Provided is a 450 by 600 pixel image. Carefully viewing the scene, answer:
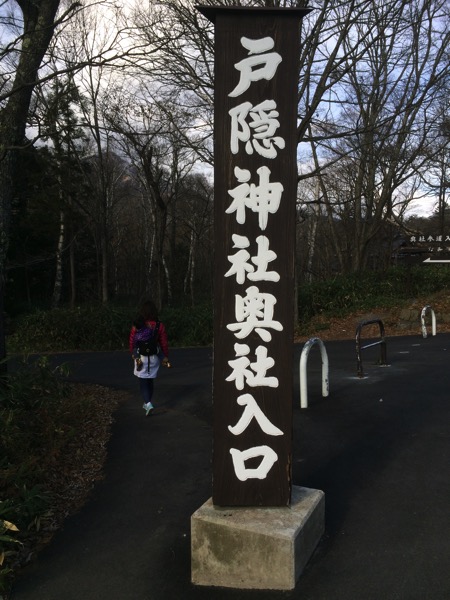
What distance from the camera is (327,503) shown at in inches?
164

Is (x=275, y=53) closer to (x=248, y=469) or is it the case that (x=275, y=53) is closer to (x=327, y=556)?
(x=248, y=469)

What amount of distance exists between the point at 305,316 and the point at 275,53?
16328 millimetres

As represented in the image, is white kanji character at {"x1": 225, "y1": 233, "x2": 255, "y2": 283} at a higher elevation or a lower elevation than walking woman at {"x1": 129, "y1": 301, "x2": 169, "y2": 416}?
higher

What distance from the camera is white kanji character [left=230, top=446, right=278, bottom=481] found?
3299 mm

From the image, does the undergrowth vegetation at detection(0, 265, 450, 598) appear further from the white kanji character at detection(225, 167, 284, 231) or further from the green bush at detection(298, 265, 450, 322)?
the white kanji character at detection(225, 167, 284, 231)

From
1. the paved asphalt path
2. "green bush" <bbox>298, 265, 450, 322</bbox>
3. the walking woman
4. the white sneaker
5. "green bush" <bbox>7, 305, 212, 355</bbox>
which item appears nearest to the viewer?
the paved asphalt path

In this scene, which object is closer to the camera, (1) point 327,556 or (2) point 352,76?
(1) point 327,556

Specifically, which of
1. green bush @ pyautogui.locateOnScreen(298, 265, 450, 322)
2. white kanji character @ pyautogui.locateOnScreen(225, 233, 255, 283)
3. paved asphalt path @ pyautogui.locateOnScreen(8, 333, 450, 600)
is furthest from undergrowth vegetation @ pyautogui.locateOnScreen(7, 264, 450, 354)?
white kanji character @ pyautogui.locateOnScreen(225, 233, 255, 283)

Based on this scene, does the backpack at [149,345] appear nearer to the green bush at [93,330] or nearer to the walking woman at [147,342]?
the walking woman at [147,342]

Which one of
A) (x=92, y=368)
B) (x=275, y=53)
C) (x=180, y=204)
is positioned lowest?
(x=92, y=368)

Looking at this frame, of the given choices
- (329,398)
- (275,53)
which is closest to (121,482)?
(329,398)

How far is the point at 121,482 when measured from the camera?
495 centimetres

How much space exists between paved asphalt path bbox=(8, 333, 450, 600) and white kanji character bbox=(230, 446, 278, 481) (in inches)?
26.3

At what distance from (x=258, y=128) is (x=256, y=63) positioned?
42cm
